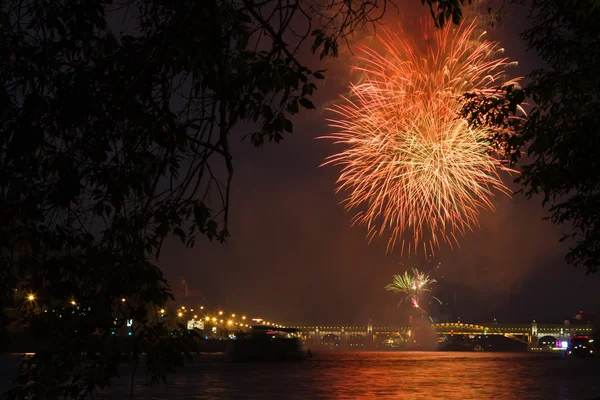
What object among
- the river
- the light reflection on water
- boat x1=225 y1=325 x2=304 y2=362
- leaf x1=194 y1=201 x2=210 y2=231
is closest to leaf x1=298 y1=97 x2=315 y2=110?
leaf x1=194 y1=201 x2=210 y2=231

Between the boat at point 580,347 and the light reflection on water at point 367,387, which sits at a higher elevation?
the boat at point 580,347

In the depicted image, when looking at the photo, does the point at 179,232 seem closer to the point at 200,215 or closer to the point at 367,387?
the point at 200,215

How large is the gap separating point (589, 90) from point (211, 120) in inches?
350

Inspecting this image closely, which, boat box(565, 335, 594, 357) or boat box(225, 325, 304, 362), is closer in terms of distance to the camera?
boat box(225, 325, 304, 362)

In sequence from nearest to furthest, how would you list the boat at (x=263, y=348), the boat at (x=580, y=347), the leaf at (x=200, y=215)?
1. the leaf at (x=200, y=215)
2. the boat at (x=263, y=348)
3. the boat at (x=580, y=347)

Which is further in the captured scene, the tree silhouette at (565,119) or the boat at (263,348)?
the boat at (263,348)

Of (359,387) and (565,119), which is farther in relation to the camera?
(359,387)

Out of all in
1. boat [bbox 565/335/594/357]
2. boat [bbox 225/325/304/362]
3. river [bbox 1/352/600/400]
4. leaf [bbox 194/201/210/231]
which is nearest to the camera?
→ leaf [bbox 194/201/210/231]

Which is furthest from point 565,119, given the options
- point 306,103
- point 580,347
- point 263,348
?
point 580,347

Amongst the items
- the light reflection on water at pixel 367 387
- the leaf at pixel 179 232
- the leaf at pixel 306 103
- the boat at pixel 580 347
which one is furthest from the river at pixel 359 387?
the boat at pixel 580 347

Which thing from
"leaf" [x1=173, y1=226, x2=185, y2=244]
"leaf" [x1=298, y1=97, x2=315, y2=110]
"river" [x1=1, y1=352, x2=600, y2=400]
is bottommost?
"river" [x1=1, y1=352, x2=600, y2=400]

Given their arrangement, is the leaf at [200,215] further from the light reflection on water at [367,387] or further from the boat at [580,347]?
the boat at [580,347]

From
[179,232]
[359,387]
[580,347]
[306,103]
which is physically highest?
[580,347]

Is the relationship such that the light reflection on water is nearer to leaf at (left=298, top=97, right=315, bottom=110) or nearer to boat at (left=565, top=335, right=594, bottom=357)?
leaf at (left=298, top=97, right=315, bottom=110)
